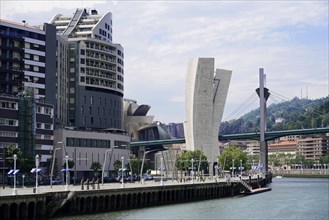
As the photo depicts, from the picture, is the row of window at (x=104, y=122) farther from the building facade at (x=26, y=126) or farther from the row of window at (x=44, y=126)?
the building facade at (x=26, y=126)

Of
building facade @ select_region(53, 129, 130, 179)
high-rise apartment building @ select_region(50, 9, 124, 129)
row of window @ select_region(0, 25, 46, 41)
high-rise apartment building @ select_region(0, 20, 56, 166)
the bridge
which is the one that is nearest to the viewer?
high-rise apartment building @ select_region(0, 20, 56, 166)

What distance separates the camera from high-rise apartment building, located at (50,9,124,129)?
140 m

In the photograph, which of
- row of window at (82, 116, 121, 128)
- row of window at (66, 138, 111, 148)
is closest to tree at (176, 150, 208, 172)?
row of window at (82, 116, 121, 128)

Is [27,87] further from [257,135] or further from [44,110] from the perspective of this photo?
[257,135]

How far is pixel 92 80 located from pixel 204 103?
3510cm

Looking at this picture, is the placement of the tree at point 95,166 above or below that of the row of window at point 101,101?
below

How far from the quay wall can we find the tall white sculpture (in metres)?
69.8

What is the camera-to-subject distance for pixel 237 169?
532 feet

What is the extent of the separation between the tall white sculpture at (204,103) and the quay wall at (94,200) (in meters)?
69.8

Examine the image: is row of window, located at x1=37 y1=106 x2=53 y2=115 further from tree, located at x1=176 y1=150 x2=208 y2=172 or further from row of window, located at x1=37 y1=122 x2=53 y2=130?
tree, located at x1=176 y1=150 x2=208 y2=172

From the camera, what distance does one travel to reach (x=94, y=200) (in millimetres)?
65375

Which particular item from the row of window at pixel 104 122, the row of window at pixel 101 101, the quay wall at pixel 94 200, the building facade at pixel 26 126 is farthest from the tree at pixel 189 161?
the quay wall at pixel 94 200

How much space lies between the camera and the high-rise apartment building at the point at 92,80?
140 metres

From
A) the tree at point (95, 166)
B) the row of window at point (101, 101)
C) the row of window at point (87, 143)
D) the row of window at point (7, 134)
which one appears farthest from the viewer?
the row of window at point (101, 101)
